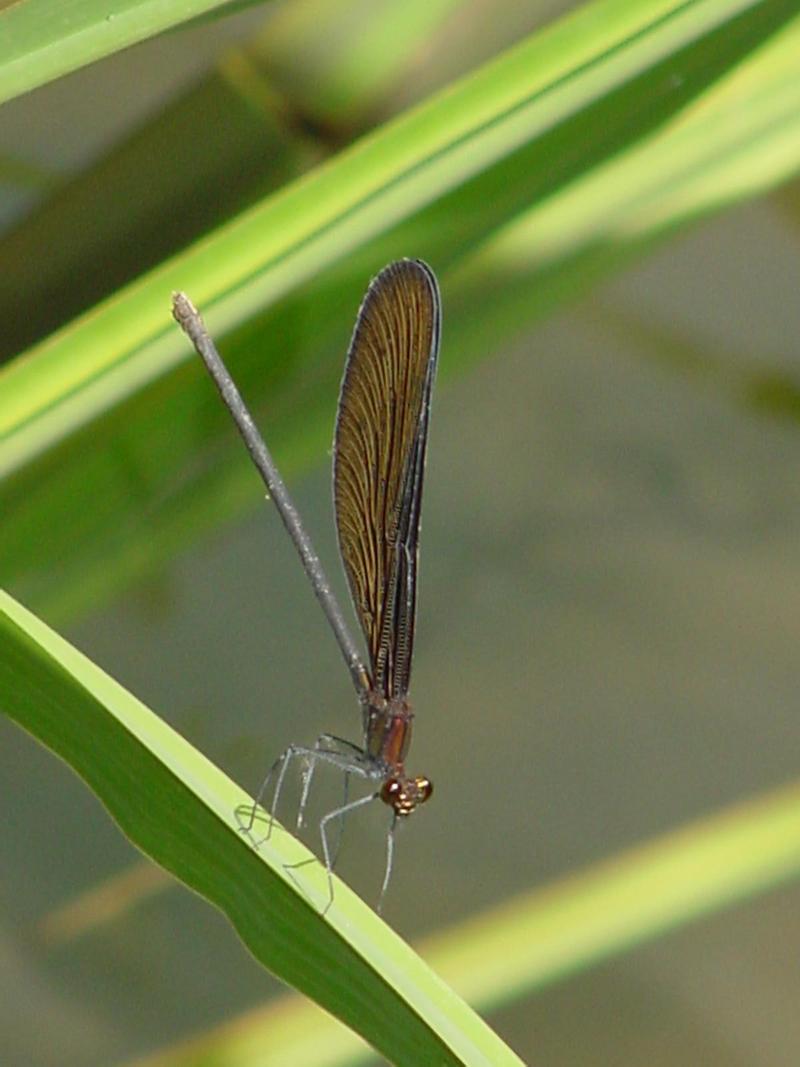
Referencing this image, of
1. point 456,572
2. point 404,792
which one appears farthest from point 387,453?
point 456,572

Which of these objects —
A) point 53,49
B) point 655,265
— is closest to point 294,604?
point 655,265

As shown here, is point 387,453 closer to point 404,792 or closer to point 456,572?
point 404,792

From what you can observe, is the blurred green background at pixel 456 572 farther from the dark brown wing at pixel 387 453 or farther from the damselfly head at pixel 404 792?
the damselfly head at pixel 404 792

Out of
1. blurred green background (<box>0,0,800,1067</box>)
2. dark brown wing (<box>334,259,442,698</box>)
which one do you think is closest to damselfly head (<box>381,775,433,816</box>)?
dark brown wing (<box>334,259,442,698</box>)

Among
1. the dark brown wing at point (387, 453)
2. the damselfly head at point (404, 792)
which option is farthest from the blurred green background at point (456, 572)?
the damselfly head at point (404, 792)

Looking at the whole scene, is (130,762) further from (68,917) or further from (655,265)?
(655,265)

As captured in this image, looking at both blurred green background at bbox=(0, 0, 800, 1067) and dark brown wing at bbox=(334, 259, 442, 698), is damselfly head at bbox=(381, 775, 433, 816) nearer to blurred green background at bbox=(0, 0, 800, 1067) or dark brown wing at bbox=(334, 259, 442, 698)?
dark brown wing at bbox=(334, 259, 442, 698)

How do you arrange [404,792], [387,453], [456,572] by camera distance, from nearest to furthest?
[387,453], [404,792], [456,572]
